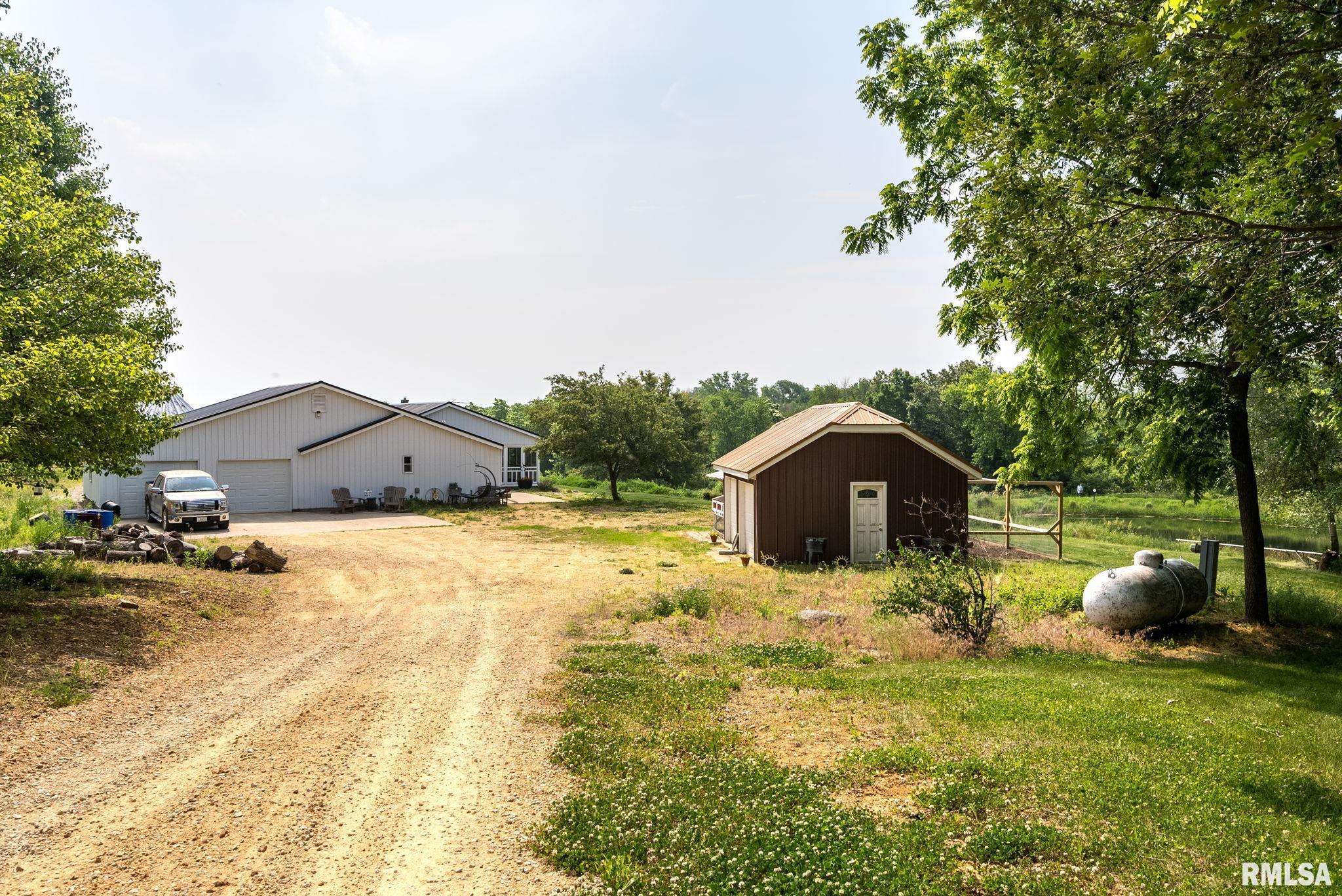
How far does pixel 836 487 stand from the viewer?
2047 cm

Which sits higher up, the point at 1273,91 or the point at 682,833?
the point at 1273,91

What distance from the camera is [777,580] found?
56.0 feet

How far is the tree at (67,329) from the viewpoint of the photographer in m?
9.91

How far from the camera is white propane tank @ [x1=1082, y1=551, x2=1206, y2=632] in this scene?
1130 cm

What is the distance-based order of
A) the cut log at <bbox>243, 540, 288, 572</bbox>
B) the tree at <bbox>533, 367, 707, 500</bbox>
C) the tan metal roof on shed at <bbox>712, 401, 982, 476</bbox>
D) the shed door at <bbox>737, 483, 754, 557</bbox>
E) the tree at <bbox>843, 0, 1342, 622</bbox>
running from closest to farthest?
the tree at <bbox>843, 0, 1342, 622</bbox>
the cut log at <bbox>243, 540, 288, 572</bbox>
the tan metal roof on shed at <bbox>712, 401, 982, 476</bbox>
the shed door at <bbox>737, 483, 754, 557</bbox>
the tree at <bbox>533, 367, 707, 500</bbox>

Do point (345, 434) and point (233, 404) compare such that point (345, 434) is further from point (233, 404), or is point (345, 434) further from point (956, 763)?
point (956, 763)

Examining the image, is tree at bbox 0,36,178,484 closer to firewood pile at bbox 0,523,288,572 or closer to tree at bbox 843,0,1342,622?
firewood pile at bbox 0,523,288,572

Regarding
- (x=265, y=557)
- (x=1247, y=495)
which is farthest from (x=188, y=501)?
(x=1247, y=495)

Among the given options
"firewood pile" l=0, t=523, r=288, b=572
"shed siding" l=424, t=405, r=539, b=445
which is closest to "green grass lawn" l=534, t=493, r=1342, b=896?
"firewood pile" l=0, t=523, r=288, b=572

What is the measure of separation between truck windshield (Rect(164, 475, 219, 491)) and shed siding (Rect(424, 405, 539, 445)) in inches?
703

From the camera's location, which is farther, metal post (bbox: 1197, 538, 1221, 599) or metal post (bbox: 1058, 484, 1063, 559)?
metal post (bbox: 1058, 484, 1063, 559)

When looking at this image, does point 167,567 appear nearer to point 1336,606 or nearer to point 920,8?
point 920,8

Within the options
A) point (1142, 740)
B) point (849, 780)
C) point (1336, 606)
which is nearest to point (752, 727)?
point (849, 780)

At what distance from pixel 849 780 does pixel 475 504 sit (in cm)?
3003
